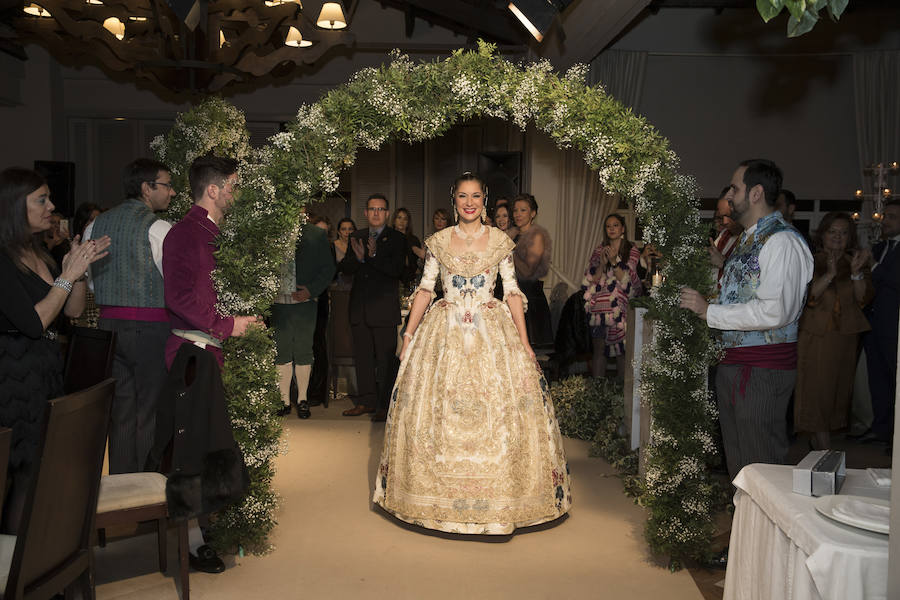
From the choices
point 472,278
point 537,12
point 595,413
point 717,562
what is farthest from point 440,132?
point 595,413

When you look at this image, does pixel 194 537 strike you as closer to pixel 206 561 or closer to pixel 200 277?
pixel 206 561

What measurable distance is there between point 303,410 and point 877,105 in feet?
23.4

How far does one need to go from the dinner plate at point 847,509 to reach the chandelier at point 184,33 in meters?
5.85

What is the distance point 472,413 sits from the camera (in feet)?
13.4

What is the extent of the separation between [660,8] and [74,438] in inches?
334

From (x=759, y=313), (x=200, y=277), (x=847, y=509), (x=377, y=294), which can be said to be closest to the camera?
(x=847, y=509)

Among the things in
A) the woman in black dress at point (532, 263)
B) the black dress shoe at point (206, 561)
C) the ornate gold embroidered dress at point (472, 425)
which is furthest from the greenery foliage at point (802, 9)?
the woman in black dress at point (532, 263)

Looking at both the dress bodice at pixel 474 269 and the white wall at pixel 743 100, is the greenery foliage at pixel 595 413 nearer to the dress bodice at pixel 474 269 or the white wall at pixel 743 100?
the dress bodice at pixel 474 269

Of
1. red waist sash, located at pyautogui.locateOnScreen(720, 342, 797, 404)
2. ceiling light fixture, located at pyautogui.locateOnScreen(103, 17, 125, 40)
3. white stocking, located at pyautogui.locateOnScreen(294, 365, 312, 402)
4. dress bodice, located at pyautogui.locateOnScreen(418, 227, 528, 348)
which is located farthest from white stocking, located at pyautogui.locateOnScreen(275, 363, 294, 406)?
red waist sash, located at pyautogui.locateOnScreen(720, 342, 797, 404)

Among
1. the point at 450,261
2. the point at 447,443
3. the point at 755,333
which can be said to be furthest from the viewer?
the point at 450,261

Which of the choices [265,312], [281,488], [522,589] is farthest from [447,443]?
[281,488]

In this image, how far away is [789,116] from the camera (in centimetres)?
934

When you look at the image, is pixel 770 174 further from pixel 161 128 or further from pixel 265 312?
pixel 161 128

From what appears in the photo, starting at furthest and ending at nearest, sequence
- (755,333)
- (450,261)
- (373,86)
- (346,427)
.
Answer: (346,427)
(450,261)
(373,86)
(755,333)
